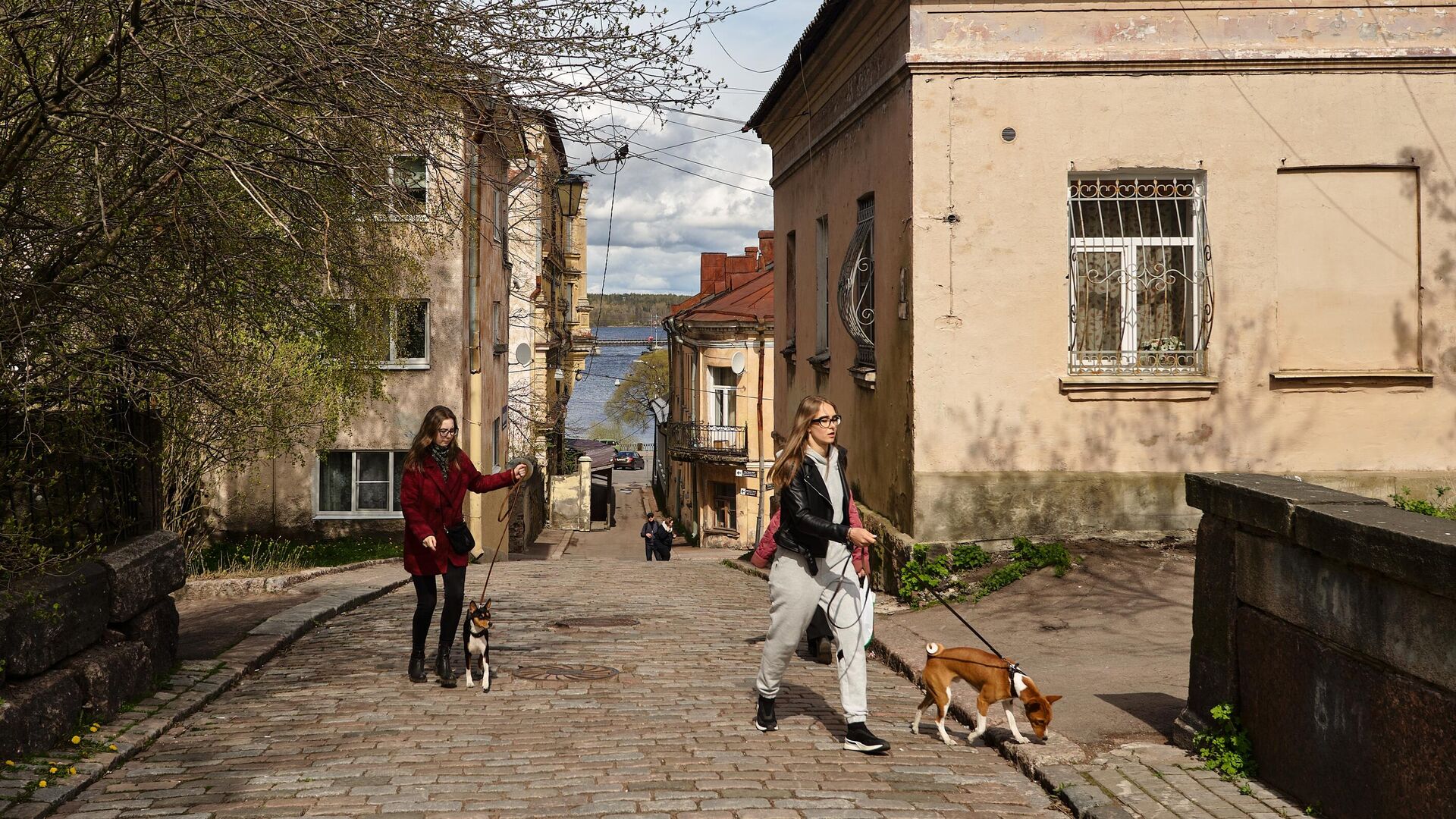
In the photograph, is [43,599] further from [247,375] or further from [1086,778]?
[247,375]

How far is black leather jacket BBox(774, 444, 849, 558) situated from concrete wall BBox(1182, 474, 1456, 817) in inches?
69.9

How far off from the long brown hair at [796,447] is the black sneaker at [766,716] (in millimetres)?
1187

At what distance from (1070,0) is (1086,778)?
7851 millimetres

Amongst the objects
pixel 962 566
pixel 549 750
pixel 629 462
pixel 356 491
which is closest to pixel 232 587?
pixel 962 566

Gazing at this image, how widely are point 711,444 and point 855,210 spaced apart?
101 feet

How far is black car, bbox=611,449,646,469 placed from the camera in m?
109

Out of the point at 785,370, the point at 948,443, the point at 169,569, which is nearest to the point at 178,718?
the point at 169,569

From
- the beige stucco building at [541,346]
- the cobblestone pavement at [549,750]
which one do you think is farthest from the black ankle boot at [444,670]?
the beige stucco building at [541,346]

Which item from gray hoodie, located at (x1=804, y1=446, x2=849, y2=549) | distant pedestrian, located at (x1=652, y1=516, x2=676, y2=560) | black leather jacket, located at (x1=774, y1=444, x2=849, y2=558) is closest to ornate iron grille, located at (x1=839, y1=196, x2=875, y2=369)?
gray hoodie, located at (x1=804, y1=446, x2=849, y2=549)

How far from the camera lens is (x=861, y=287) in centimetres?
1453

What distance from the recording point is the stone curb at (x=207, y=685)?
571 centimetres

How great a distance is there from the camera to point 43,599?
6.34m

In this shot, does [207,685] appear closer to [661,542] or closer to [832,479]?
[832,479]

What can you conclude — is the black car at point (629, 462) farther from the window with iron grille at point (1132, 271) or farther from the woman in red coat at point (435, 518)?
the woman in red coat at point (435, 518)
